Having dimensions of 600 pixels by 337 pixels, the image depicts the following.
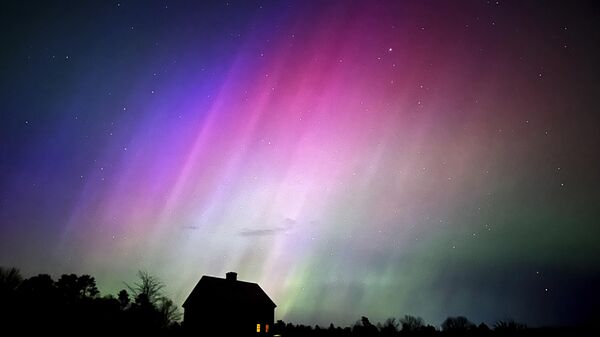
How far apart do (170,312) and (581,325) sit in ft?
209

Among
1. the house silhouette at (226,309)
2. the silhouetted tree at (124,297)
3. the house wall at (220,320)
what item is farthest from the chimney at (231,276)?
the silhouetted tree at (124,297)

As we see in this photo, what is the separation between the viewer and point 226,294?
5059cm

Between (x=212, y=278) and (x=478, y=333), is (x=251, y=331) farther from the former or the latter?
(x=478, y=333)

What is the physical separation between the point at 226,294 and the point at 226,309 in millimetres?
2088

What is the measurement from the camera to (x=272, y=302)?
181 ft

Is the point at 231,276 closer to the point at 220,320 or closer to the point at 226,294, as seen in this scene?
the point at 226,294

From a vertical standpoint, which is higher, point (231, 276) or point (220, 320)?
point (231, 276)

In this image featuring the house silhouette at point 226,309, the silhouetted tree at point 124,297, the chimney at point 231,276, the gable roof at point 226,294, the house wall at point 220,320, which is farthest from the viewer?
the silhouetted tree at point 124,297

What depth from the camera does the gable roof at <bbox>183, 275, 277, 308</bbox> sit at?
49.7 metres

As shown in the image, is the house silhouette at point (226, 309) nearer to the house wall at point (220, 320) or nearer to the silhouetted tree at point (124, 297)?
the house wall at point (220, 320)

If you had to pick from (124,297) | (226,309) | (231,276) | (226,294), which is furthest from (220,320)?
→ (124,297)

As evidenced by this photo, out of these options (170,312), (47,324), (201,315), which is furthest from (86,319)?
(170,312)

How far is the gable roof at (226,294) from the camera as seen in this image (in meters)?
49.7

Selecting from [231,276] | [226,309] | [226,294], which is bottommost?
[226,309]
